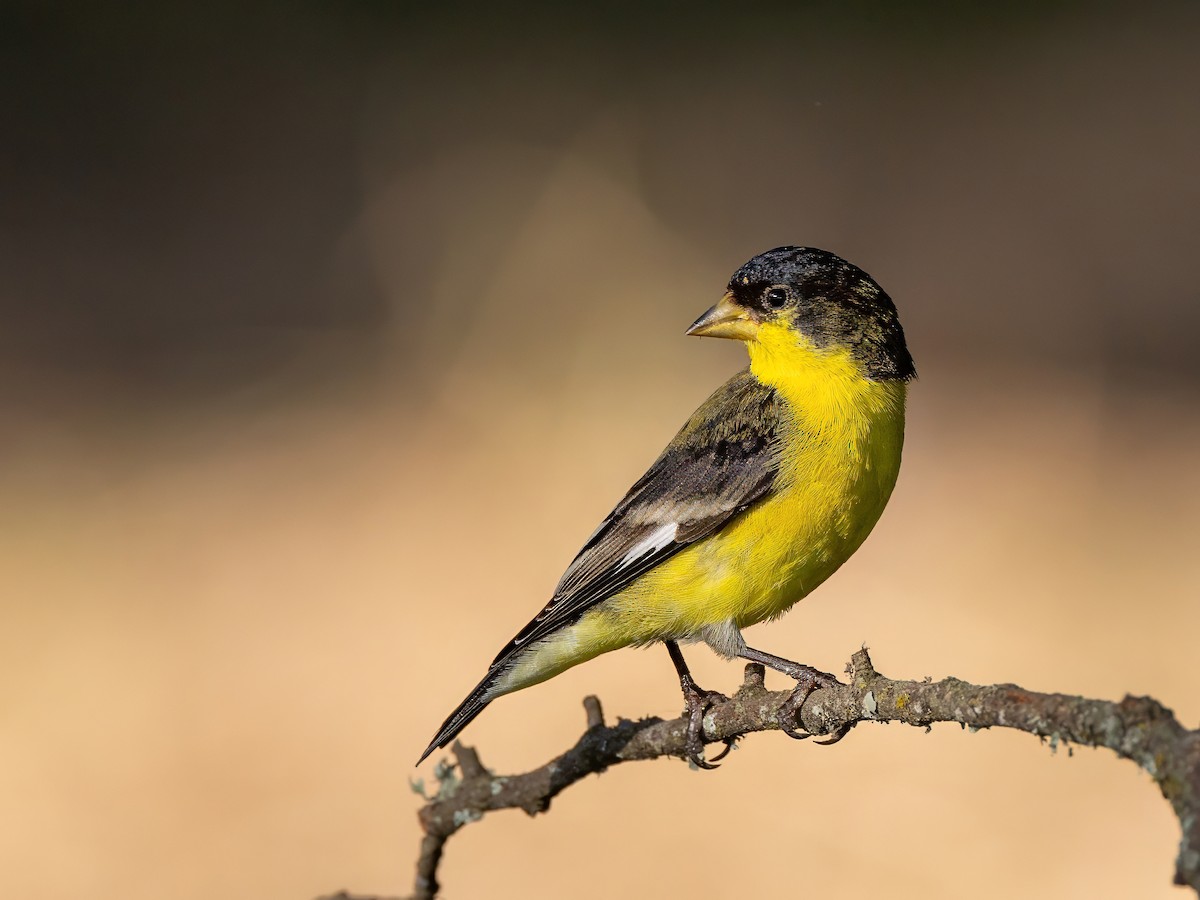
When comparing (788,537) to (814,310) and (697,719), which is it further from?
(814,310)

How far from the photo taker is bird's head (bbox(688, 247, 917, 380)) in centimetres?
462

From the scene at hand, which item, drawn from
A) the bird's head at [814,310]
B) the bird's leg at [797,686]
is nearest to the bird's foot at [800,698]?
the bird's leg at [797,686]

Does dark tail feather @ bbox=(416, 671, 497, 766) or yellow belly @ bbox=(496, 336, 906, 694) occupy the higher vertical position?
yellow belly @ bbox=(496, 336, 906, 694)

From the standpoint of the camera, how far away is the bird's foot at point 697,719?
372cm

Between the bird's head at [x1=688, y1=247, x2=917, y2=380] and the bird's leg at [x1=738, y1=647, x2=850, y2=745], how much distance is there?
98 cm

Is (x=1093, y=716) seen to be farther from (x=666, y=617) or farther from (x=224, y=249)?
(x=224, y=249)

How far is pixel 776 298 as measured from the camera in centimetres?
467

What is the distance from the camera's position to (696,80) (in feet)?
49.0

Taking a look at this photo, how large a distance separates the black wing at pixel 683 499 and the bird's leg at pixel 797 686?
402 mm

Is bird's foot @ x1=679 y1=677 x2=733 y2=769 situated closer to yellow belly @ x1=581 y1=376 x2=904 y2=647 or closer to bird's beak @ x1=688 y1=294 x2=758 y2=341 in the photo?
yellow belly @ x1=581 y1=376 x2=904 y2=647

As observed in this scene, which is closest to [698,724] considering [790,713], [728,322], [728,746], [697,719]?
[697,719]

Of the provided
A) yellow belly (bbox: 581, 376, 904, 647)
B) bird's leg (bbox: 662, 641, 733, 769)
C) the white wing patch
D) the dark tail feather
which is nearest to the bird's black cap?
yellow belly (bbox: 581, 376, 904, 647)

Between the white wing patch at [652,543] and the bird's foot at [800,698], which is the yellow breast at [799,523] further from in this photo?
the bird's foot at [800,698]

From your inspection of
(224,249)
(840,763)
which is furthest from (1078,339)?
(224,249)
